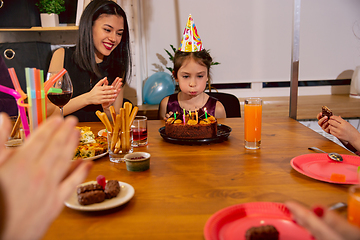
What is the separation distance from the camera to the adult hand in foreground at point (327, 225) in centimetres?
31

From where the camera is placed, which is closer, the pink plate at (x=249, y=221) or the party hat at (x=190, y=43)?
the pink plate at (x=249, y=221)

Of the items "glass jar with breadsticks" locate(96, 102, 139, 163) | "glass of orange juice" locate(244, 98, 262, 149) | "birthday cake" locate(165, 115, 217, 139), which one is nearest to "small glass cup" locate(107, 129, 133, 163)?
"glass jar with breadsticks" locate(96, 102, 139, 163)

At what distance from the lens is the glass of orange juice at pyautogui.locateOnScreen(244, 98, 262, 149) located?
3.36ft

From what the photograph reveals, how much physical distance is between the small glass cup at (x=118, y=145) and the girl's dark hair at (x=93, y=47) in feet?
4.42

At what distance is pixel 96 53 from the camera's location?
222 cm

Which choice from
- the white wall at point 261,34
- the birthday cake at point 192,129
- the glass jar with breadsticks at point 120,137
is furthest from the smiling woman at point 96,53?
the white wall at point 261,34

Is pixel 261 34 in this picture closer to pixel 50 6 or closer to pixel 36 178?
pixel 50 6

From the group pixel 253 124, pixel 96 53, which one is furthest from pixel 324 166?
pixel 96 53

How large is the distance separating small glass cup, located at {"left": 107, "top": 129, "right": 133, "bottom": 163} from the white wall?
2477 millimetres

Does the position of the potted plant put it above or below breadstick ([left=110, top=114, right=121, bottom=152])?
above

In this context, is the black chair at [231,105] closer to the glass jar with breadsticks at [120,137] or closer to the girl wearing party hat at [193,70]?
the girl wearing party hat at [193,70]

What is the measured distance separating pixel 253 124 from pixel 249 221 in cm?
55

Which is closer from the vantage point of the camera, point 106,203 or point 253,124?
point 106,203

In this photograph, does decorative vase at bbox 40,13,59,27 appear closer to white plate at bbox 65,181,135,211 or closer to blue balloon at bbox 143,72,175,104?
blue balloon at bbox 143,72,175,104
